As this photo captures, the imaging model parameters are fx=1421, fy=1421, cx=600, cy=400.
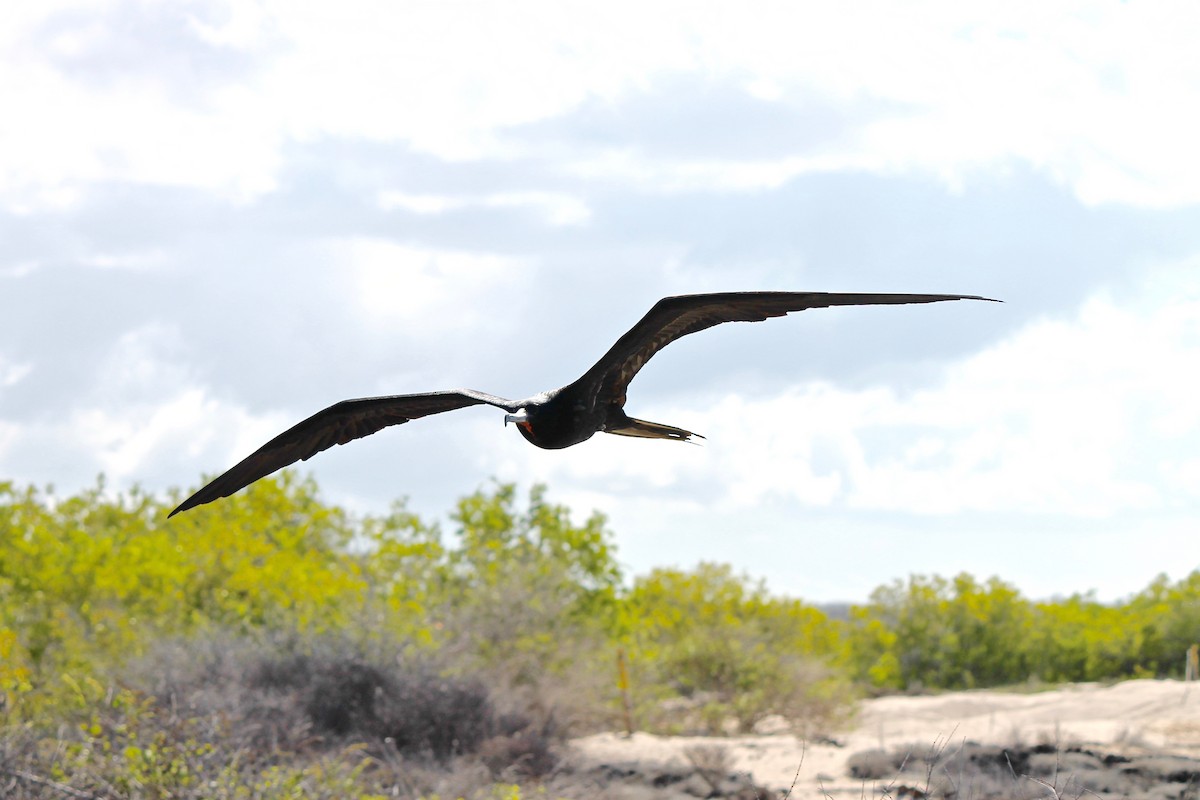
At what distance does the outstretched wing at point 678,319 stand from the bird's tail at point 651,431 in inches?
10.5

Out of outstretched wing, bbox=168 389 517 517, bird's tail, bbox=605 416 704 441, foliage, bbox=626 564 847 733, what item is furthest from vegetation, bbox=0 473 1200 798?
bird's tail, bbox=605 416 704 441

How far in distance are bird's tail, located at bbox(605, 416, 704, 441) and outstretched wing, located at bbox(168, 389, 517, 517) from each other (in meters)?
0.76

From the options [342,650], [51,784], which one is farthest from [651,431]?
[342,650]

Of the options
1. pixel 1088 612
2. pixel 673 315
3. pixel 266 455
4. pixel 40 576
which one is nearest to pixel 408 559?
pixel 40 576

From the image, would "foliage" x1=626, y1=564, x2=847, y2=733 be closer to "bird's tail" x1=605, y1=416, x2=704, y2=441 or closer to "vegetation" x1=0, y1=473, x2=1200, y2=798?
"vegetation" x1=0, y1=473, x2=1200, y2=798

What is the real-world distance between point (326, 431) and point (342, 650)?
6.00m

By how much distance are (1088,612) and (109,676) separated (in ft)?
64.6

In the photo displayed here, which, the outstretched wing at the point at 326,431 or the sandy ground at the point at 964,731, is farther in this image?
the sandy ground at the point at 964,731

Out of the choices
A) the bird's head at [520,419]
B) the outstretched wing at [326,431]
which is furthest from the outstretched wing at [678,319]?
the outstretched wing at [326,431]

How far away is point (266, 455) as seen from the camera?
Answer: 21.6 ft

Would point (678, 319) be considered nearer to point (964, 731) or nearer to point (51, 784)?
point (51, 784)

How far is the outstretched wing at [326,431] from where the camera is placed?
6.32 m

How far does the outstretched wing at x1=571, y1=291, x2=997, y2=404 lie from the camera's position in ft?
17.0

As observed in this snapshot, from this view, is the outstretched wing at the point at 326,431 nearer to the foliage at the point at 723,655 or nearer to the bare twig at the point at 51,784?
the bare twig at the point at 51,784
